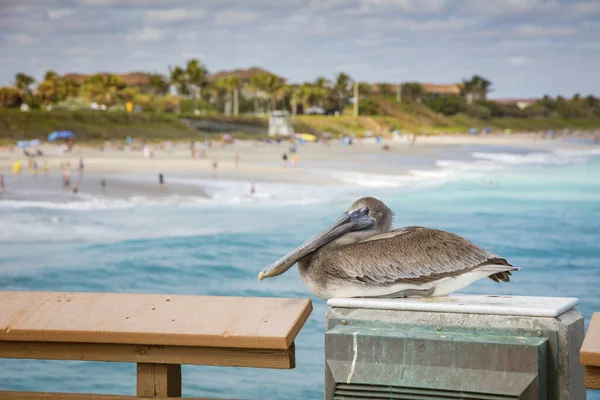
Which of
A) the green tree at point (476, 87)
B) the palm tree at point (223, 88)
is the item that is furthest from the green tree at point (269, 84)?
the green tree at point (476, 87)

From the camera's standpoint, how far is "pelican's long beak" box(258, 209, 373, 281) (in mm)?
2549

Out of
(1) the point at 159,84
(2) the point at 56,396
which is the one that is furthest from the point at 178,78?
(2) the point at 56,396

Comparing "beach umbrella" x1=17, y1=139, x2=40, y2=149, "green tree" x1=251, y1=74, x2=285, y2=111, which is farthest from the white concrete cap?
"green tree" x1=251, y1=74, x2=285, y2=111

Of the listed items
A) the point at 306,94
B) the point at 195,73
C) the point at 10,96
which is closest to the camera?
the point at 10,96

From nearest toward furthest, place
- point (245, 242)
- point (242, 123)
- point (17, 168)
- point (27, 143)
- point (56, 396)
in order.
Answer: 1. point (56, 396)
2. point (245, 242)
3. point (17, 168)
4. point (27, 143)
5. point (242, 123)

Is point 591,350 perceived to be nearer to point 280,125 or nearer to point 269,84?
point 280,125

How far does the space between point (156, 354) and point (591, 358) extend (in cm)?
93

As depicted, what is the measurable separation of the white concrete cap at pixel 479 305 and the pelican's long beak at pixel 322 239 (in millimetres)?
284

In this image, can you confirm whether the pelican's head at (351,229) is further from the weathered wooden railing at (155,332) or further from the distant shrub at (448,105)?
Result: the distant shrub at (448,105)

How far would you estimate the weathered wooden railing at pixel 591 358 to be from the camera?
1970 millimetres

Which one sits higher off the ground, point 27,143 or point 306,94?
point 306,94

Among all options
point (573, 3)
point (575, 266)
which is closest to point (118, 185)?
point (575, 266)

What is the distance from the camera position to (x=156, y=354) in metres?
2.22

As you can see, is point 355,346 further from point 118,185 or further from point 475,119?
point 475,119
